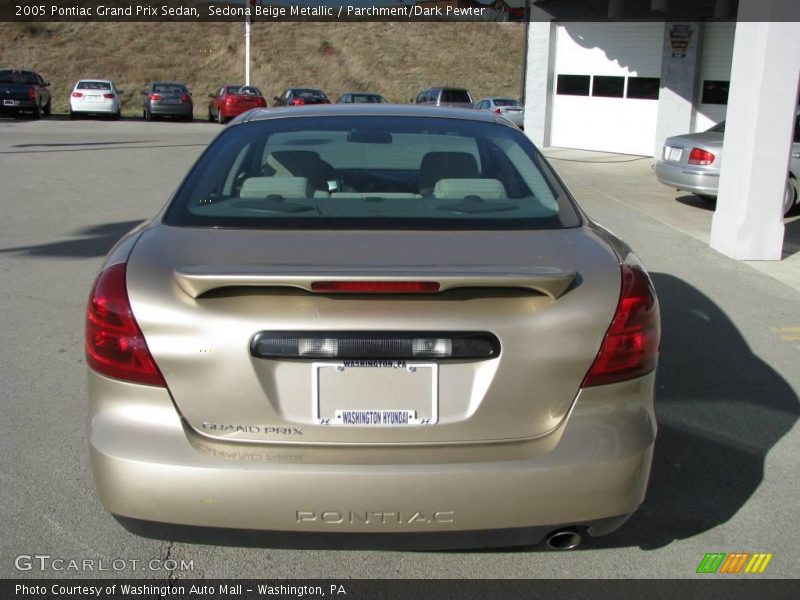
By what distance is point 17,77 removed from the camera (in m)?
30.9

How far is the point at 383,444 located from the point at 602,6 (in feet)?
68.8

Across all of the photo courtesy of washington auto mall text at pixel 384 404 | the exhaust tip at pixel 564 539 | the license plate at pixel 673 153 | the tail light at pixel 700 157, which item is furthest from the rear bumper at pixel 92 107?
the exhaust tip at pixel 564 539

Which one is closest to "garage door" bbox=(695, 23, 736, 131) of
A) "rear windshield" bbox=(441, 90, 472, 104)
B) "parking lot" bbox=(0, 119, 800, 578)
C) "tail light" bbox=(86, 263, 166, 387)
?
"parking lot" bbox=(0, 119, 800, 578)

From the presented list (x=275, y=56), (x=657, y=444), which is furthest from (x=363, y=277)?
(x=275, y=56)

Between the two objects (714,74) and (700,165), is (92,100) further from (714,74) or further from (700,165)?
(700,165)

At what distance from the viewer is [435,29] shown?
65.8 meters

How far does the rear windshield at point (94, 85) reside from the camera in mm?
31641

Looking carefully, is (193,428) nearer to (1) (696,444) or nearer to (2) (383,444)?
(2) (383,444)

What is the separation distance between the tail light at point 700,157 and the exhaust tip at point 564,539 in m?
10.0

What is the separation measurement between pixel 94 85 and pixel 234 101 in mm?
5389

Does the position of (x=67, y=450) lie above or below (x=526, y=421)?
below

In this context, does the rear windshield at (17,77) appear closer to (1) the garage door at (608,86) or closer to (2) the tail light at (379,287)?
(1) the garage door at (608,86)

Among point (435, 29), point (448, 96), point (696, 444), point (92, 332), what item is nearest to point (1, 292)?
point (92, 332)

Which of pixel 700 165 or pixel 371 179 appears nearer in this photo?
pixel 371 179
